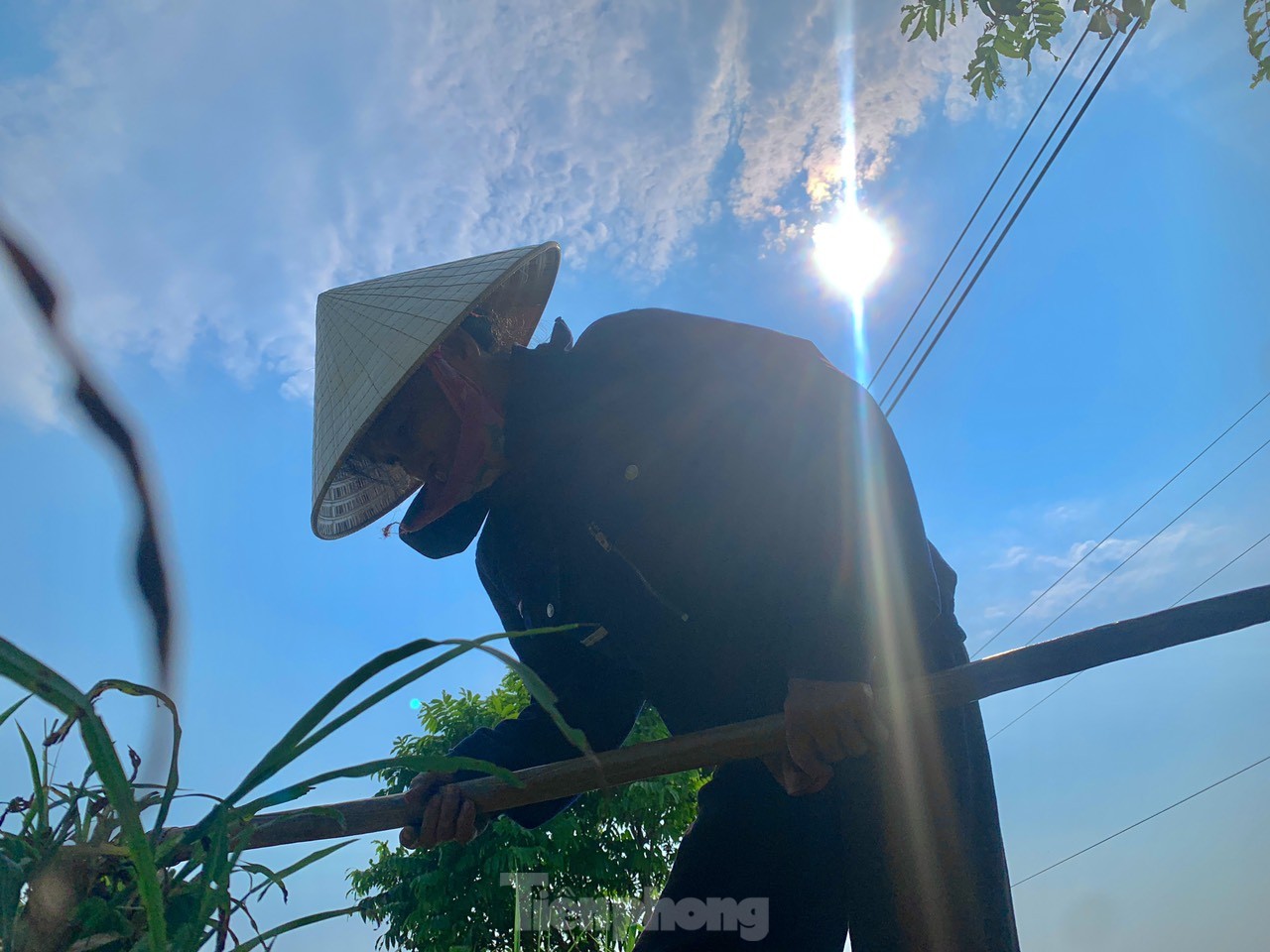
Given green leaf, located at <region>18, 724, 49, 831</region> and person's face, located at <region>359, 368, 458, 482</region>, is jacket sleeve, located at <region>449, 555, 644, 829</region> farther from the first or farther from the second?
green leaf, located at <region>18, 724, 49, 831</region>

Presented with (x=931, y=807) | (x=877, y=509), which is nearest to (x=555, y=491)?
(x=877, y=509)

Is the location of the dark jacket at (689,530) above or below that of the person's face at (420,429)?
below

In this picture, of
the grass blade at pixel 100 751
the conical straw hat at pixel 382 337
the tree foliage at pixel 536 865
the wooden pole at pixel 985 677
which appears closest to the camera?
the grass blade at pixel 100 751

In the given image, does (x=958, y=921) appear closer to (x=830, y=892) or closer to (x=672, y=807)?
(x=830, y=892)

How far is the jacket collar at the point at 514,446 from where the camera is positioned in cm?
212

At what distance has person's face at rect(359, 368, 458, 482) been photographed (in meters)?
2.12

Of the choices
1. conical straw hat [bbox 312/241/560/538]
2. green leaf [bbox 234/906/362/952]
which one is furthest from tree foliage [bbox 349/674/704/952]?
green leaf [bbox 234/906/362/952]

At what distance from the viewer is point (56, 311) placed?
16.4 inches

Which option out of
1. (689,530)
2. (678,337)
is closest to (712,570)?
(689,530)

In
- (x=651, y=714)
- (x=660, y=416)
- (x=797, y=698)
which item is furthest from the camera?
(x=651, y=714)

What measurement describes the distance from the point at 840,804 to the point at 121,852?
138 centimetres

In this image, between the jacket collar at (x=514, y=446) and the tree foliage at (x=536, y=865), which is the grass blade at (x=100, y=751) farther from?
the tree foliage at (x=536, y=865)

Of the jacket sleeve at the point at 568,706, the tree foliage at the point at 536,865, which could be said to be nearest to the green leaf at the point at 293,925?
the jacket sleeve at the point at 568,706

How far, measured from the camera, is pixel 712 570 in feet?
6.08
